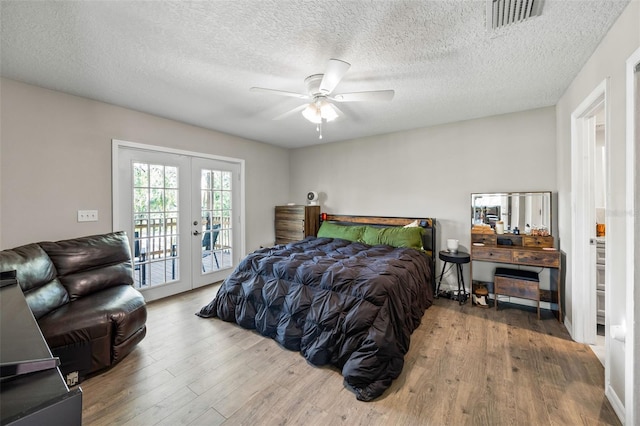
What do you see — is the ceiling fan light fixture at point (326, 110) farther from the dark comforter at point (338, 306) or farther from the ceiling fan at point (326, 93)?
the dark comforter at point (338, 306)

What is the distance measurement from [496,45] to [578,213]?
66.9 inches

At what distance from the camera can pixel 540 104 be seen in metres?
3.14

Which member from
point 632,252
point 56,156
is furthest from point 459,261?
point 56,156

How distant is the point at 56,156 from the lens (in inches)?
108

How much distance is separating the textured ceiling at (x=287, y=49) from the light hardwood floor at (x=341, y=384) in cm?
251

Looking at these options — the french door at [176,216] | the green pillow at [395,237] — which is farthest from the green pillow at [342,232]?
the french door at [176,216]

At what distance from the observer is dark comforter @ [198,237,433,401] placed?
6.29 feet

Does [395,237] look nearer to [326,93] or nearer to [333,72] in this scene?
[326,93]

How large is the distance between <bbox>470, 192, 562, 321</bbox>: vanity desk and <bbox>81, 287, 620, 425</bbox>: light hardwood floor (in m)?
0.60

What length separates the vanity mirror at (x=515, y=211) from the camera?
321 centimetres

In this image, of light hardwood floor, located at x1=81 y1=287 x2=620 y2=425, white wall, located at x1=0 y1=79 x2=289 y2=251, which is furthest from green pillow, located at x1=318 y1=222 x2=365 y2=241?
white wall, located at x1=0 y1=79 x2=289 y2=251

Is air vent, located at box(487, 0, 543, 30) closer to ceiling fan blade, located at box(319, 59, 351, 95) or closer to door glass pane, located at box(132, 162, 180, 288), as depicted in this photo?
ceiling fan blade, located at box(319, 59, 351, 95)

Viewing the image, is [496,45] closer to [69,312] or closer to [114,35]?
[114,35]

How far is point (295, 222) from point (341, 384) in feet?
10.7
